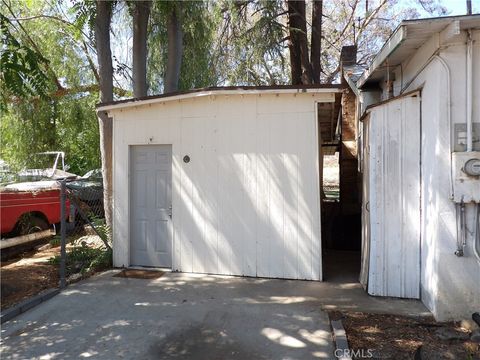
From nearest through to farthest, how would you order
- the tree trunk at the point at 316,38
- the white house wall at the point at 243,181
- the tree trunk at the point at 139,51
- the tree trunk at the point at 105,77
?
the white house wall at the point at 243,181 < the tree trunk at the point at 105,77 < the tree trunk at the point at 139,51 < the tree trunk at the point at 316,38

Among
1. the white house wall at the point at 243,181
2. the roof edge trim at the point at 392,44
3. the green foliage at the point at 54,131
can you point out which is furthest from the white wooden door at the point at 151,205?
the green foliage at the point at 54,131

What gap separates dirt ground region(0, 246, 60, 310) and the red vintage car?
65cm

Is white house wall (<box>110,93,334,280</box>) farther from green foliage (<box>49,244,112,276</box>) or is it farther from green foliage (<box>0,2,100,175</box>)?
green foliage (<box>0,2,100,175</box>)

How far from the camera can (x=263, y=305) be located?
495 cm

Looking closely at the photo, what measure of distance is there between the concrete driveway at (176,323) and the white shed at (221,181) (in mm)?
565

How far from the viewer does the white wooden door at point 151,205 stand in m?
6.58

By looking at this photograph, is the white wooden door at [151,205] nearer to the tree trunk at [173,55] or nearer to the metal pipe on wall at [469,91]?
the tree trunk at [173,55]

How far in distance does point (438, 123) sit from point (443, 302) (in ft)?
6.66

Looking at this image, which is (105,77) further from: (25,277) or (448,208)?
(448,208)

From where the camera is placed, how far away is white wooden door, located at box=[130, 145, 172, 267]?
6.58 m

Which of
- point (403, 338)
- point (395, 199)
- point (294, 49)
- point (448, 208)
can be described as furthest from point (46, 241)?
point (294, 49)

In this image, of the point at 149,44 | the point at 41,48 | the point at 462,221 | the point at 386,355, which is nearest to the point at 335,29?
the point at 149,44

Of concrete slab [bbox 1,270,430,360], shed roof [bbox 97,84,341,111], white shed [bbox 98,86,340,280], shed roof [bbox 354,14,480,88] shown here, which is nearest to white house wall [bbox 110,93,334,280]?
white shed [bbox 98,86,340,280]

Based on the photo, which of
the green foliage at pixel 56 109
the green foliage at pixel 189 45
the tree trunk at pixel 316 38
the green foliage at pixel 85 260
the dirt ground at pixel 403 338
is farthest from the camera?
the tree trunk at pixel 316 38
